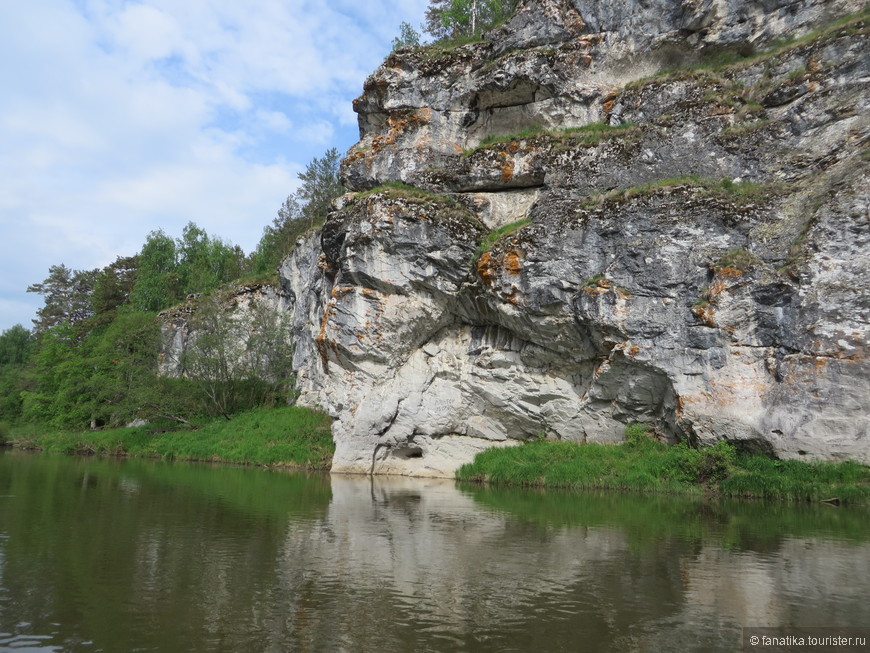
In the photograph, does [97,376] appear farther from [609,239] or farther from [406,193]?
[609,239]

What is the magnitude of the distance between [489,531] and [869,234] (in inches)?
572

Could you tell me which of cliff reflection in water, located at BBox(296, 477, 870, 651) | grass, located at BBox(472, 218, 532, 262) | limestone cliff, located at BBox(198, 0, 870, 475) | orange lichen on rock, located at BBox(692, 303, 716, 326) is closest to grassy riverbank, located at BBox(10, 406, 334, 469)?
limestone cliff, located at BBox(198, 0, 870, 475)

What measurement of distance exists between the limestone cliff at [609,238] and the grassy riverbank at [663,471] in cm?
58

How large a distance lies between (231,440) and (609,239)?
1992 centimetres

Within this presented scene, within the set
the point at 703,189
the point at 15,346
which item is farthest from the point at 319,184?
the point at 15,346

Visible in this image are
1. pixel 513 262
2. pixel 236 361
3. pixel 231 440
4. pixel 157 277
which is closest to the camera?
pixel 513 262

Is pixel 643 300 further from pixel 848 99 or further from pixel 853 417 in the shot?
pixel 848 99

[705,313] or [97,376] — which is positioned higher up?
[705,313]

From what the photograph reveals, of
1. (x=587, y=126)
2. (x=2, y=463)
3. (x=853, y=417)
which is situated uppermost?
(x=587, y=126)

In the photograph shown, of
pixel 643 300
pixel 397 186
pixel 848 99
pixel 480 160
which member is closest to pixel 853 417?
pixel 643 300

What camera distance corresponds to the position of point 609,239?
20891 mm

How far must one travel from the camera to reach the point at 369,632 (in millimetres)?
5934

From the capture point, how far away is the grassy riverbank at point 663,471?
15977 millimetres

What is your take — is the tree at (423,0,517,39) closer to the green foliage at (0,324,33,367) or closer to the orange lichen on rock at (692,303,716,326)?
the orange lichen on rock at (692,303,716,326)
